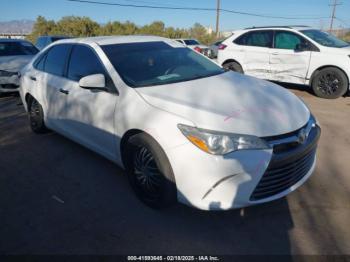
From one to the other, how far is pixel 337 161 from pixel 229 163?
2.30 metres

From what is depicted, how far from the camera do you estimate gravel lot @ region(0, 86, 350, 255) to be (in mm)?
2467

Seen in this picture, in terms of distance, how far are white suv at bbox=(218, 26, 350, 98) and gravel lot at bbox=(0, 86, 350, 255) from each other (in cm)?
360

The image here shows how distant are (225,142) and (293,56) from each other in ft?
19.1

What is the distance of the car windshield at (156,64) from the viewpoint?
3.22 m

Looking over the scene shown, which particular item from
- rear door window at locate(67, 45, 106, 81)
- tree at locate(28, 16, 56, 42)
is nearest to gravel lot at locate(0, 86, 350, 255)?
rear door window at locate(67, 45, 106, 81)

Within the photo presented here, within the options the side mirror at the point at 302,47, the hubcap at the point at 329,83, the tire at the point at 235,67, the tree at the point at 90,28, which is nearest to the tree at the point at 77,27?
the tree at the point at 90,28

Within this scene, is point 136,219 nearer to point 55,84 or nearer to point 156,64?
point 156,64

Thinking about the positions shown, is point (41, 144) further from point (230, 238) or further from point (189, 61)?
point (230, 238)

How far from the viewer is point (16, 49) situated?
871 cm

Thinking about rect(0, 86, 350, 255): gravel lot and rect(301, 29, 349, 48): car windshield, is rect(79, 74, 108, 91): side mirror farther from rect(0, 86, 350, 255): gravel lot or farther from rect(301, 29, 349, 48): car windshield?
rect(301, 29, 349, 48): car windshield

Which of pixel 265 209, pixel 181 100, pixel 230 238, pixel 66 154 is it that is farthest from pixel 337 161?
pixel 66 154

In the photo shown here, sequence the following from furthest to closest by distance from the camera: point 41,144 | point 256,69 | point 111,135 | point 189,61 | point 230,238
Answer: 1. point 256,69
2. point 41,144
3. point 189,61
4. point 111,135
5. point 230,238

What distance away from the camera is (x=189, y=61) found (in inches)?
152

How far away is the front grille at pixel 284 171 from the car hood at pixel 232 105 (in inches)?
7.7
